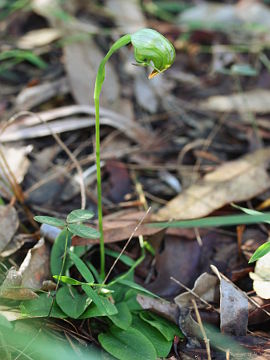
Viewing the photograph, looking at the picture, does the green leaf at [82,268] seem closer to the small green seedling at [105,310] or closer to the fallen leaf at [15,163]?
the small green seedling at [105,310]

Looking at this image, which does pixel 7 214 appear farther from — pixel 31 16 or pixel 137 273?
pixel 31 16

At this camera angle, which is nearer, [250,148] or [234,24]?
[250,148]

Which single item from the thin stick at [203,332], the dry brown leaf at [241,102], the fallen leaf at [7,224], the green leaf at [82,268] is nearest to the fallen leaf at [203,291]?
the thin stick at [203,332]

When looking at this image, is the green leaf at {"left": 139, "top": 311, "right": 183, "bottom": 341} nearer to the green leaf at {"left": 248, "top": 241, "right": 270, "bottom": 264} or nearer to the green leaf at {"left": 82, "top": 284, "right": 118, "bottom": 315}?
the green leaf at {"left": 82, "top": 284, "right": 118, "bottom": 315}

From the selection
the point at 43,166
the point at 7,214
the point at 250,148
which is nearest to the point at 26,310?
the point at 7,214

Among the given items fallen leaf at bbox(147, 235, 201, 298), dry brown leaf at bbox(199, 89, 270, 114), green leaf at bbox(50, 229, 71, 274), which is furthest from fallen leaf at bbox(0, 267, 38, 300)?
dry brown leaf at bbox(199, 89, 270, 114)
